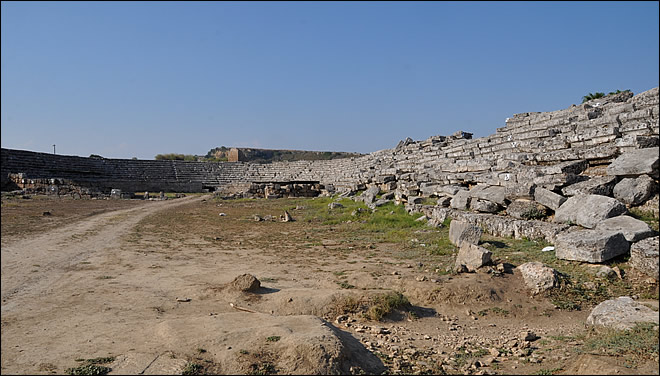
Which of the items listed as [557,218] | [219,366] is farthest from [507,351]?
[557,218]

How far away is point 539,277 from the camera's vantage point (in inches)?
258

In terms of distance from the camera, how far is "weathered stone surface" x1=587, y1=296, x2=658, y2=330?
4859mm

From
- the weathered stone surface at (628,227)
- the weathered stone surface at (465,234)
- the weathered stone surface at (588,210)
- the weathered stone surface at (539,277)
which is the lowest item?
the weathered stone surface at (539,277)

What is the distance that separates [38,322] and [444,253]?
685cm

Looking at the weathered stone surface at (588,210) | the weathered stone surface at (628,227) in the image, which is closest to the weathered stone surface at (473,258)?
the weathered stone surface at (628,227)

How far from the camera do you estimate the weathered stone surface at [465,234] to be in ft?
29.6

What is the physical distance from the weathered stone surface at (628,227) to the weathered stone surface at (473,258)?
1.98 m

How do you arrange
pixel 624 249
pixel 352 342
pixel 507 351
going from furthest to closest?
pixel 624 249 < pixel 507 351 < pixel 352 342

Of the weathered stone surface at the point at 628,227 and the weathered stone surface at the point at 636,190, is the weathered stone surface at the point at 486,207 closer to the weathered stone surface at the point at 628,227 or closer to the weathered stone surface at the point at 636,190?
the weathered stone surface at the point at 636,190

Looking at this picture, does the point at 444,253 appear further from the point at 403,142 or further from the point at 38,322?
the point at 403,142

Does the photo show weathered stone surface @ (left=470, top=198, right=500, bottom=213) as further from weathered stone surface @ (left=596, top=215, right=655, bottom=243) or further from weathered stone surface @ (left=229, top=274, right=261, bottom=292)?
weathered stone surface @ (left=229, top=274, right=261, bottom=292)

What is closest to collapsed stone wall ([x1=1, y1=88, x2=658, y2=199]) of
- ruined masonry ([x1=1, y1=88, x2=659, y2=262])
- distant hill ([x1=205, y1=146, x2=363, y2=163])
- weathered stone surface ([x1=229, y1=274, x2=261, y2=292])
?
ruined masonry ([x1=1, y1=88, x2=659, y2=262])

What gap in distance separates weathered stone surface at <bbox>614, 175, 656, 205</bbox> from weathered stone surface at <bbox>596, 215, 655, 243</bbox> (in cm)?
105

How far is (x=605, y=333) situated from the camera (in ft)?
16.1
